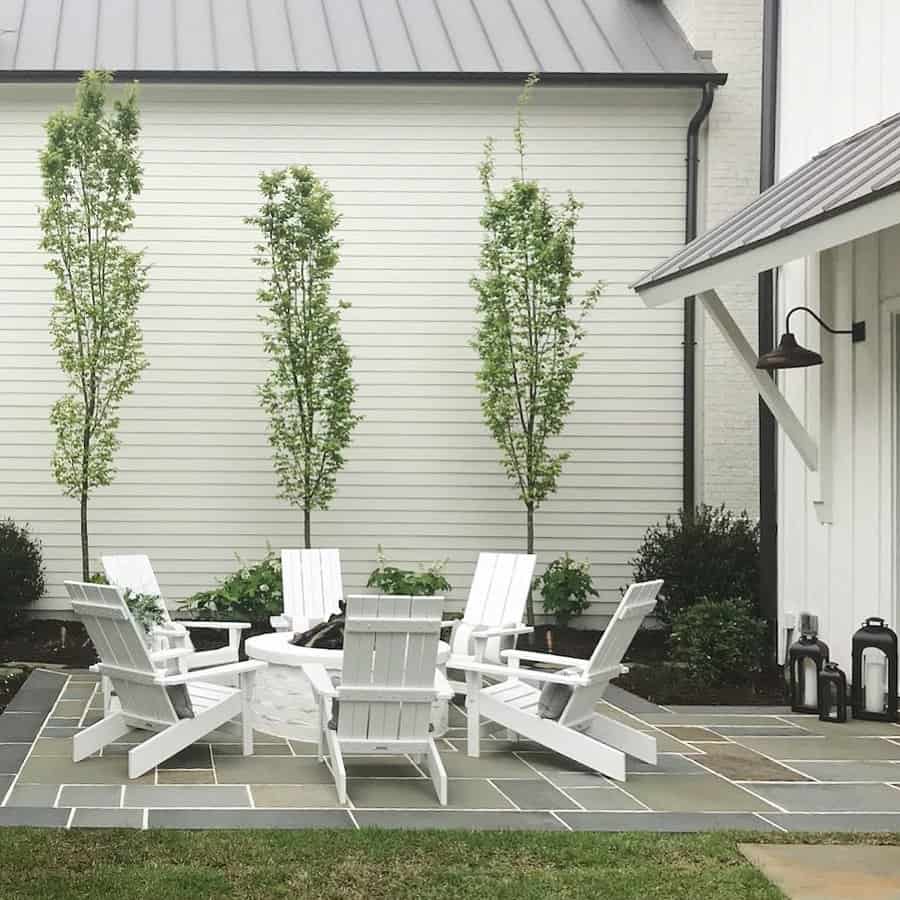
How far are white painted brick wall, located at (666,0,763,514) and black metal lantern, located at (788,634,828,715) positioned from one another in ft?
13.2

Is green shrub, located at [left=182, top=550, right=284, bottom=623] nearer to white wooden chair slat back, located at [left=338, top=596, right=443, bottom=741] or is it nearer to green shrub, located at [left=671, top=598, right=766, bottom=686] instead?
green shrub, located at [left=671, top=598, right=766, bottom=686]

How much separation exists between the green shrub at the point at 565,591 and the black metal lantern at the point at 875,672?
4.05m

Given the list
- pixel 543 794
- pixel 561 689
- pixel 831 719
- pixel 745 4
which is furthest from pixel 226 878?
pixel 745 4

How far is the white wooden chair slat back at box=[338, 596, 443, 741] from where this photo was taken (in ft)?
20.9

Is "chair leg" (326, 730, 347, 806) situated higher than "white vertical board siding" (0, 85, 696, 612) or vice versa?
"white vertical board siding" (0, 85, 696, 612)

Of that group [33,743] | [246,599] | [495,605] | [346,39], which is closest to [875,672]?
[495,605]

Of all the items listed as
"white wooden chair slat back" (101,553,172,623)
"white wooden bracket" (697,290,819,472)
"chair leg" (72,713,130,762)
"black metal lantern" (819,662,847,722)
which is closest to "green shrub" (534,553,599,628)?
"white wooden bracket" (697,290,819,472)

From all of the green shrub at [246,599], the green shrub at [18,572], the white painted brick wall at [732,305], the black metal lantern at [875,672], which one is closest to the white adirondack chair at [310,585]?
the green shrub at [246,599]

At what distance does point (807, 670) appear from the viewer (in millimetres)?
8766

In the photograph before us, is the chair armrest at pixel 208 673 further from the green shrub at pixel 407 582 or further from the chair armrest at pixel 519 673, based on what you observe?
the green shrub at pixel 407 582

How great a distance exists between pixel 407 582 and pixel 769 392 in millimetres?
4092

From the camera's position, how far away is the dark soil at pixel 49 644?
428 inches

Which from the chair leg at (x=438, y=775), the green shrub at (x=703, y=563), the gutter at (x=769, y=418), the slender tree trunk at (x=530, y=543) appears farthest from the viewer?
the slender tree trunk at (x=530, y=543)

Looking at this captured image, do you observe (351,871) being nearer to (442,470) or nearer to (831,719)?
(831,719)
